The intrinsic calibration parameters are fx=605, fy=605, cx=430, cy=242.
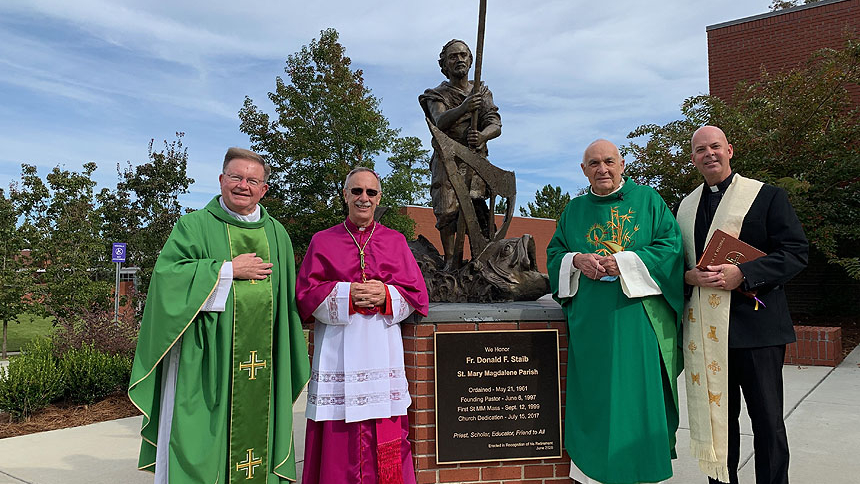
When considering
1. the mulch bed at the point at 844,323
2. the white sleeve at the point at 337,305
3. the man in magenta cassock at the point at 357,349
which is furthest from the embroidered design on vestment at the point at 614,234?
the mulch bed at the point at 844,323

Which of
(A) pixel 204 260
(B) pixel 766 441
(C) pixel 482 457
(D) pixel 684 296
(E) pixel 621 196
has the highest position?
(E) pixel 621 196

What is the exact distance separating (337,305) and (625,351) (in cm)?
154

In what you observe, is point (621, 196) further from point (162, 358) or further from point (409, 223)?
point (409, 223)

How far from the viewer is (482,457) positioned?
3611 mm

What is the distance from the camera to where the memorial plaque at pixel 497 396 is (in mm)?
3600

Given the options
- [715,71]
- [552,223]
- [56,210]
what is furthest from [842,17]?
[552,223]

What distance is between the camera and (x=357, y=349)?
10.4 ft

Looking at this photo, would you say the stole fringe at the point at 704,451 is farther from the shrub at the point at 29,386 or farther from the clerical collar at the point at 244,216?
the shrub at the point at 29,386

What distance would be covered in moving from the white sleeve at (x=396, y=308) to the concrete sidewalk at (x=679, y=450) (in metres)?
2.10

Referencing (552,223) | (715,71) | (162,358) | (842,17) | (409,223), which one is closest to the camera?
(162,358)

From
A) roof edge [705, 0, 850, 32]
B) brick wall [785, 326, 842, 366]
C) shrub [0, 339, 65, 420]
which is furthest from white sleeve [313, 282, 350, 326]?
roof edge [705, 0, 850, 32]

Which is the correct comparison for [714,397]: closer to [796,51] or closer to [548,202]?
[796,51]

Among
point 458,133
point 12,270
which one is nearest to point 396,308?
point 458,133

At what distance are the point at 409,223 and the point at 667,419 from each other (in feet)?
46.5
